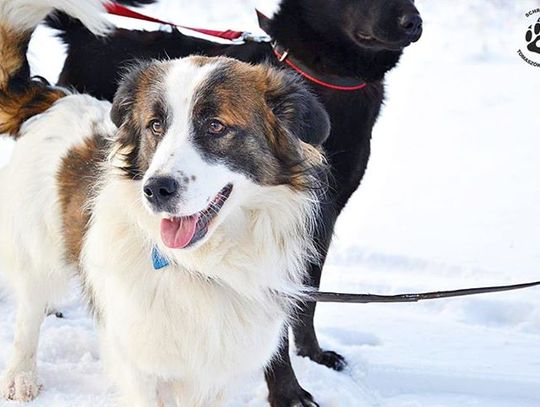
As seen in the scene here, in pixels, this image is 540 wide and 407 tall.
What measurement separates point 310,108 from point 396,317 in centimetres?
220

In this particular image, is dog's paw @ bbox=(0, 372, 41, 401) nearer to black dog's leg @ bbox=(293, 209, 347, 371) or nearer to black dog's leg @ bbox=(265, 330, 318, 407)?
black dog's leg @ bbox=(265, 330, 318, 407)

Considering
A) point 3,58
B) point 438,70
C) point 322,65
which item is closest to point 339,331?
point 322,65

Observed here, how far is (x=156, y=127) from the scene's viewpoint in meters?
2.74

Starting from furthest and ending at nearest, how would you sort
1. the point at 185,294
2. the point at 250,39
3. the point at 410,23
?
the point at 250,39 < the point at 410,23 < the point at 185,294

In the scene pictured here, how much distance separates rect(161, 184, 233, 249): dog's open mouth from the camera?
259 cm

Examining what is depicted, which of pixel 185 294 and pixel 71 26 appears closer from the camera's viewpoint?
pixel 185 294

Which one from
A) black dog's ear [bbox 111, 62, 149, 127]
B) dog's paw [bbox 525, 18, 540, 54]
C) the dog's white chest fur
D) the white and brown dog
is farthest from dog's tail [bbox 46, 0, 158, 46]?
dog's paw [bbox 525, 18, 540, 54]

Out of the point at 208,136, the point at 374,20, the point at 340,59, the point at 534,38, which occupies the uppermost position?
the point at 534,38

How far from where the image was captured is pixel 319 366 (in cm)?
402

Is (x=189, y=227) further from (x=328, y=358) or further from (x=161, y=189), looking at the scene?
(x=328, y=358)

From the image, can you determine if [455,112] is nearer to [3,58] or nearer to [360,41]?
[360,41]

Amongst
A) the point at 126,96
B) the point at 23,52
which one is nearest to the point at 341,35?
the point at 126,96

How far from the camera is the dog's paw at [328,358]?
4066mm

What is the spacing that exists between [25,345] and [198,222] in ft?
4.92
